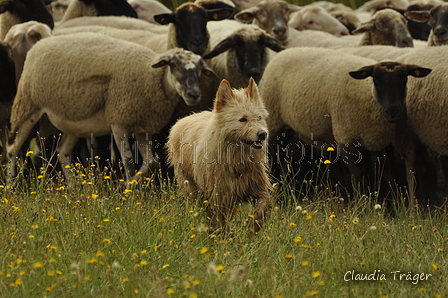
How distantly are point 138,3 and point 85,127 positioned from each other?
5.25 m

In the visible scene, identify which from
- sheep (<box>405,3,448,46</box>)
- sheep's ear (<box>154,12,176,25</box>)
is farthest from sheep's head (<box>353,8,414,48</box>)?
sheep's ear (<box>154,12,176,25</box>)

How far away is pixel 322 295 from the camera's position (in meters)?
4.46

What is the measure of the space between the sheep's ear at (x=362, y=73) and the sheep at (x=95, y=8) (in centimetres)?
546

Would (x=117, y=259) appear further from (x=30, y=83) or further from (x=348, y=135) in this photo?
(x=30, y=83)

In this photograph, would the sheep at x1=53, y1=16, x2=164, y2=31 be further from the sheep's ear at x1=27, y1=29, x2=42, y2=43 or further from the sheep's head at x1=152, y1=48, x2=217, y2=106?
the sheep's head at x1=152, y1=48, x2=217, y2=106

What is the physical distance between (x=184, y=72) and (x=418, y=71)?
232 cm

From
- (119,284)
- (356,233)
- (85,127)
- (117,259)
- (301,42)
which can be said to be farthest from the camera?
(301,42)

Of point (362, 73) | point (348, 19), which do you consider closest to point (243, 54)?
point (362, 73)

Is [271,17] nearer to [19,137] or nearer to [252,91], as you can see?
[19,137]

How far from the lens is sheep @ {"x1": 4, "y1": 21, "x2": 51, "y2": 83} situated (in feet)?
31.5

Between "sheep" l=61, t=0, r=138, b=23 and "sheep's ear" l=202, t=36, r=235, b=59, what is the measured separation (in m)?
3.44

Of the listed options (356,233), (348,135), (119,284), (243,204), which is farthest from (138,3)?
(119,284)

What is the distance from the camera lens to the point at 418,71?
7312mm

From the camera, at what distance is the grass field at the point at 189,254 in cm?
422
